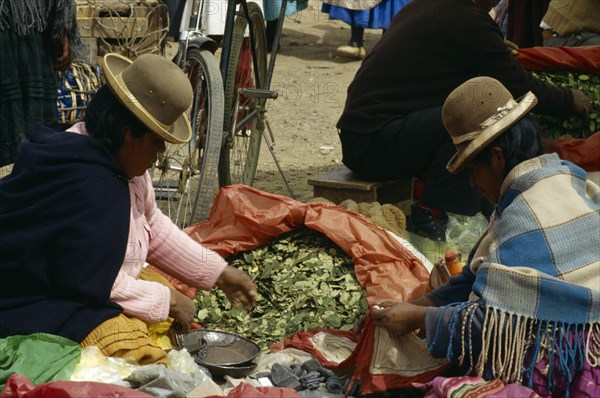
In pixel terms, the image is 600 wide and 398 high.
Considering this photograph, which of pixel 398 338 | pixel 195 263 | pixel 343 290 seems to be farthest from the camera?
pixel 343 290

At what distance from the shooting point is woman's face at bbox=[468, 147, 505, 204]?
9.95 ft

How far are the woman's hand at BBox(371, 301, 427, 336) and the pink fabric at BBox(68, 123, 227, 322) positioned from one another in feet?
2.33

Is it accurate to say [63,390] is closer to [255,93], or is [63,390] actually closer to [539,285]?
[539,285]

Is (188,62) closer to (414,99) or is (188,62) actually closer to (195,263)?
(414,99)

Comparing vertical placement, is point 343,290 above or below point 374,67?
below

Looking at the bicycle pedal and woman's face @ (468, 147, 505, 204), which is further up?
woman's face @ (468, 147, 505, 204)

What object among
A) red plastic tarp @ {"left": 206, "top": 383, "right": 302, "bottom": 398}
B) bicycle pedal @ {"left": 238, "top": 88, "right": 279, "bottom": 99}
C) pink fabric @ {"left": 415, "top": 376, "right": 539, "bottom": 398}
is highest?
bicycle pedal @ {"left": 238, "top": 88, "right": 279, "bottom": 99}

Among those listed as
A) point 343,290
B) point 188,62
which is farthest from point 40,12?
point 343,290

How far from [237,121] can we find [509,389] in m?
3.10

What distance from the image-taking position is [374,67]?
516 centimetres

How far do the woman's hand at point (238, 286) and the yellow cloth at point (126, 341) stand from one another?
0.44 meters

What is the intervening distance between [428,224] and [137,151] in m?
2.27

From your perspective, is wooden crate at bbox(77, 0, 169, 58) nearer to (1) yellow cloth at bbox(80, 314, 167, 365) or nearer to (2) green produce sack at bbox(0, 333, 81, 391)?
(1) yellow cloth at bbox(80, 314, 167, 365)

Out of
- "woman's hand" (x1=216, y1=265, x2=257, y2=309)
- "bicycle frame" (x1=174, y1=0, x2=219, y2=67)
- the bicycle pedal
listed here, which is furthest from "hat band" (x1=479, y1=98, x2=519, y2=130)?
the bicycle pedal
